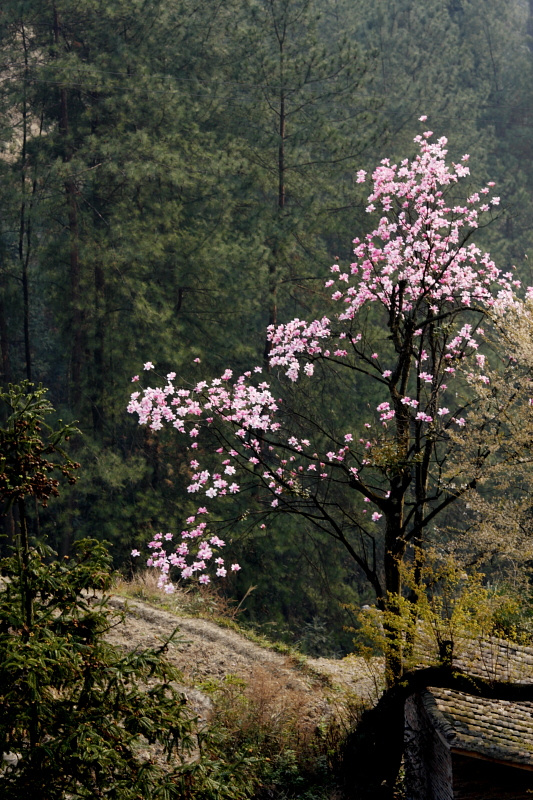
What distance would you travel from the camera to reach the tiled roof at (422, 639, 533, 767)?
22.4 ft

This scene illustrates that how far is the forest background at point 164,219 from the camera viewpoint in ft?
54.0

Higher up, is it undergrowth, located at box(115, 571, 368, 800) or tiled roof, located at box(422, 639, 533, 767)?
tiled roof, located at box(422, 639, 533, 767)

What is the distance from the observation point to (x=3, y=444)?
3748 millimetres

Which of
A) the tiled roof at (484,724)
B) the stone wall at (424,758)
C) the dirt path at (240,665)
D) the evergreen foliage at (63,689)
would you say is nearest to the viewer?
the evergreen foliage at (63,689)

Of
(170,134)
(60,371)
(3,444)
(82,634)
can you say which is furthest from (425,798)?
(60,371)

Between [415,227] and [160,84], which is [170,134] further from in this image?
[415,227]

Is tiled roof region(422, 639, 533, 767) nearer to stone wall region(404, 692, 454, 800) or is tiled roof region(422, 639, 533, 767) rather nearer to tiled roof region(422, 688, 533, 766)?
tiled roof region(422, 688, 533, 766)


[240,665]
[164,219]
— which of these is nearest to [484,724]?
[240,665]

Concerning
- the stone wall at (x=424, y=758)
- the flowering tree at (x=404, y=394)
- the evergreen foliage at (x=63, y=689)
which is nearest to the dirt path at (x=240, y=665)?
the flowering tree at (x=404, y=394)

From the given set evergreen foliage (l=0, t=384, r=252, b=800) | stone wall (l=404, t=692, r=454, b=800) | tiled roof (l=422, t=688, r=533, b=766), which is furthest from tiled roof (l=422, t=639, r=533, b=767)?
evergreen foliage (l=0, t=384, r=252, b=800)

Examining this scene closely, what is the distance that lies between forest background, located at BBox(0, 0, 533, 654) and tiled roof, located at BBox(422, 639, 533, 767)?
8066 millimetres

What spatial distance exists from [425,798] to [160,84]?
15225mm

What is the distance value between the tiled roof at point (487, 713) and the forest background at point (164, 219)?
318 inches

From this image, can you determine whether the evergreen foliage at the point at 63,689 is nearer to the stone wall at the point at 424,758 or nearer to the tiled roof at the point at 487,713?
the tiled roof at the point at 487,713
